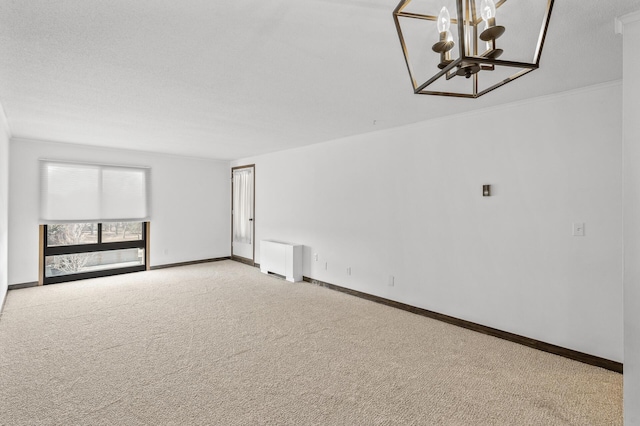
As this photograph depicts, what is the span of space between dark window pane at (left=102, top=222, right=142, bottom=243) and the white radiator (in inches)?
98.3

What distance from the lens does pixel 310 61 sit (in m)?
2.41

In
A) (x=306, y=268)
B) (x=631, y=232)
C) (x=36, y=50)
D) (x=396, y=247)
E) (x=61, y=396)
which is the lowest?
(x=61, y=396)

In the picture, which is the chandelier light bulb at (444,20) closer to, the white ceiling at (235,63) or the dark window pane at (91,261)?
the white ceiling at (235,63)

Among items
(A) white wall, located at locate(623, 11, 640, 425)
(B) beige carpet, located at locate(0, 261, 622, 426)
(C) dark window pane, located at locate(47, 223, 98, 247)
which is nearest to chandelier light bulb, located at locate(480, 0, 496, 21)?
(A) white wall, located at locate(623, 11, 640, 425)

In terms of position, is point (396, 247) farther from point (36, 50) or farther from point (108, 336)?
point (36, 50)

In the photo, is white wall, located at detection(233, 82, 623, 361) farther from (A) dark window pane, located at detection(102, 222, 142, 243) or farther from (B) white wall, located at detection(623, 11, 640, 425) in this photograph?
(A) dark window pane, located at detection(102, 222, 142, 243)

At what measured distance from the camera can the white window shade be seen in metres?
5.46

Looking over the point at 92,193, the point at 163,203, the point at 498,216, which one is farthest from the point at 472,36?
the point at 163,203

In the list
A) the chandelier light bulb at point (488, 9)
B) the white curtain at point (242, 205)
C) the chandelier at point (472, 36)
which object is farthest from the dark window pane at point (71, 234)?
the chandelier light bulb at point (488, 9)

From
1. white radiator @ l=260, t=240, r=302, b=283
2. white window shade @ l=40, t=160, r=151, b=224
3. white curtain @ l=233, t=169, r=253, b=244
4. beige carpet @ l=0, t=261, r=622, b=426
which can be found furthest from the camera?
white curtain @ l=233, t=169, r=253, b=244

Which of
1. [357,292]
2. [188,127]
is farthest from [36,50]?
[357,292]

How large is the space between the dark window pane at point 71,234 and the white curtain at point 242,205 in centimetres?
269

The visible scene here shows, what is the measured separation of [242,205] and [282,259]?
208 cm

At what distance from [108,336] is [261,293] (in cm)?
208
